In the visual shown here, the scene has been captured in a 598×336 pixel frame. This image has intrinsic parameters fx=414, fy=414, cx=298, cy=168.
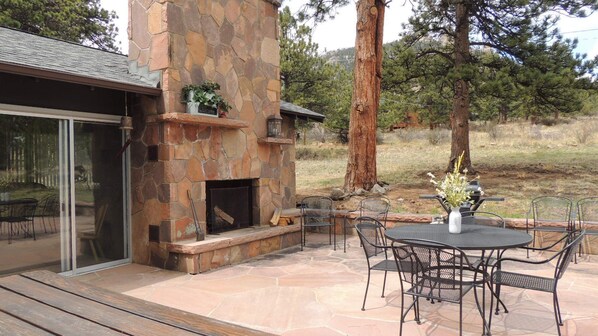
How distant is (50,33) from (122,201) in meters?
10.8

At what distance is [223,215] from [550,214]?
4.88 metres

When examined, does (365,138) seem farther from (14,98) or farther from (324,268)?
(14,98)

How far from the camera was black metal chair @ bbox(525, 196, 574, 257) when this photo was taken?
593 centimetres

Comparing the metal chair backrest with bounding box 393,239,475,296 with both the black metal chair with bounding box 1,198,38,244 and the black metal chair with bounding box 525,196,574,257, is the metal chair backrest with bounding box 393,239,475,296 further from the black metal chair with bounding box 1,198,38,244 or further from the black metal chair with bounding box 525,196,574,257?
the black metal chair with bounding box 1,198,38,244

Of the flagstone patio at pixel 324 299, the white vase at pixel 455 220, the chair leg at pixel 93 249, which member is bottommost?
the flagstone patio at pixel 324 299

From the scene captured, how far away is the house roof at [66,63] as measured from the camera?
3967mm

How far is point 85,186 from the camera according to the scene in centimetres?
499

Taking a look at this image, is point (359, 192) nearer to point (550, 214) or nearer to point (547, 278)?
point (550, 214)

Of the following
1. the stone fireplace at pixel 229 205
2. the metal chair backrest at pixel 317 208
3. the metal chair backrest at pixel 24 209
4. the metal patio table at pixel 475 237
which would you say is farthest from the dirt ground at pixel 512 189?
the metal chair backrest at pixel 24 209

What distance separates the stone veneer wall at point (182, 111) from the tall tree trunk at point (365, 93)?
3.04m

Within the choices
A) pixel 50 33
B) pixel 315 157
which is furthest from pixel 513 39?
pixel 50 33

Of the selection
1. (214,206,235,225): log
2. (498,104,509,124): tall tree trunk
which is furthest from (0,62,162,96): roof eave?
(498,104,509,124): tall tree trunk

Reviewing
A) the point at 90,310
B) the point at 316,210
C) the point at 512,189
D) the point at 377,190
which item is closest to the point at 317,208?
the point at 316,210

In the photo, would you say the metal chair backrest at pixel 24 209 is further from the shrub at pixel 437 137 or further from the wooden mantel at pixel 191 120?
the shrub at pixel 437 137
